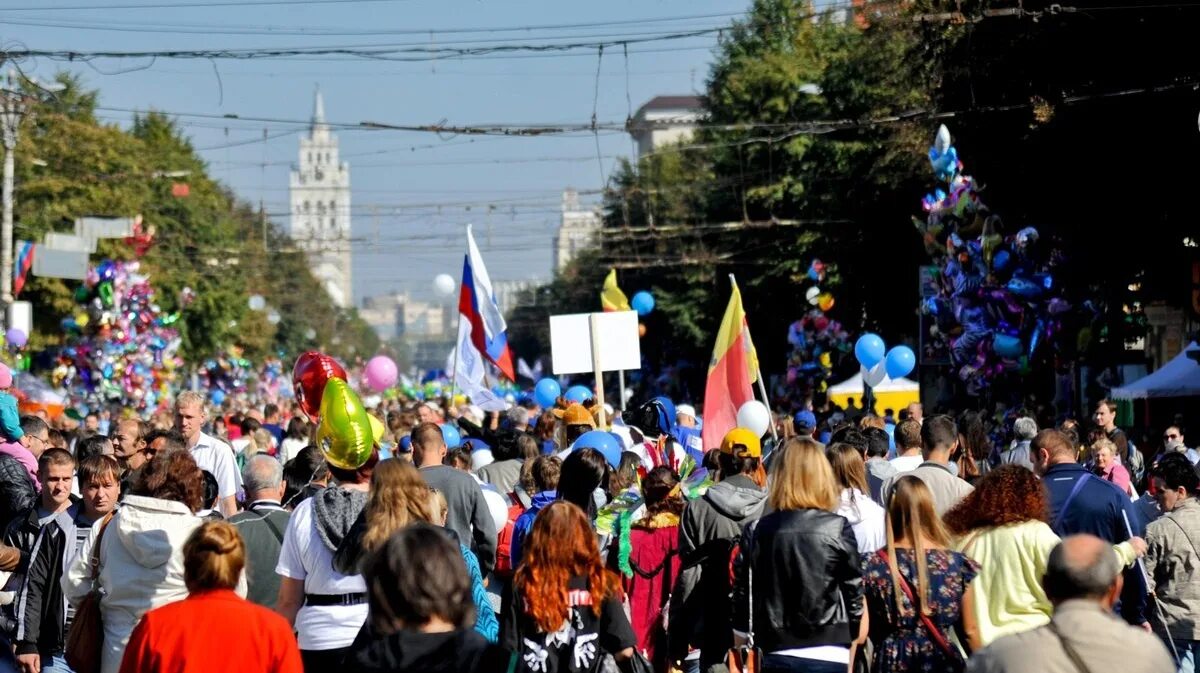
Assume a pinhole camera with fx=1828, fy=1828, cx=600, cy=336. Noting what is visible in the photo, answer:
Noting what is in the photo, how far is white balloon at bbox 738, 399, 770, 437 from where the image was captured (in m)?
14.6

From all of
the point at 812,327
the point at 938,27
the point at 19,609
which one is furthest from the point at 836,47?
the point at 19,609

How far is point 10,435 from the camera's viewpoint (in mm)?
11836

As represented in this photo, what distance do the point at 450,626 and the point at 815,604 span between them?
7.35ft

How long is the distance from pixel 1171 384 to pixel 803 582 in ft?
60.3

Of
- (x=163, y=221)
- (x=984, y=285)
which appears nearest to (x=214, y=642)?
(x=984, y=285)

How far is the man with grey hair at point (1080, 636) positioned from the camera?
465 centimetres

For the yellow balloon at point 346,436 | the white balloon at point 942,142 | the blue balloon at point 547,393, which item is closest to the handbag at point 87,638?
the yellow balloon at point 346,436

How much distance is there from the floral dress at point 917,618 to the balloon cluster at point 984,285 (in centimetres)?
1965

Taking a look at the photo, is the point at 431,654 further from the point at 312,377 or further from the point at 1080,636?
the point at 312,377

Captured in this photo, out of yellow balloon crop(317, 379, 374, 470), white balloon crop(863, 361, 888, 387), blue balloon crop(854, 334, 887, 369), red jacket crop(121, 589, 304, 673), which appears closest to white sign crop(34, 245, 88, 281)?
blue balloon crop(854, 334, 887, 369)

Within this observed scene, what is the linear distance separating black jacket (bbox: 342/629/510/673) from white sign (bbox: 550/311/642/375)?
12144 mm

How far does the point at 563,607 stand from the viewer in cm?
627

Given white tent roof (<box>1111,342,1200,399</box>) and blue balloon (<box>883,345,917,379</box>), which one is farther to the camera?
white tent roof (<box>1111,342,1200,399</box>)

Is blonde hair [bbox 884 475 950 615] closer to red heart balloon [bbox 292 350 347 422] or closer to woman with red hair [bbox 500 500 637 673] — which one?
woman with red hair [bbox 500 500 637 673]
